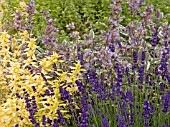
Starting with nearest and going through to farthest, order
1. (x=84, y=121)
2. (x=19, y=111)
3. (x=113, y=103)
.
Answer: (x=84, y=121), (x=19, y=111), (x=113, y=103)

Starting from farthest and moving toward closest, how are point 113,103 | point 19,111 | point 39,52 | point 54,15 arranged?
point 54,15 → point 39,52 → point 113,103 → point 19,111

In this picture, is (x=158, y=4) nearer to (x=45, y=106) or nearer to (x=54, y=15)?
(x=54, y=15)

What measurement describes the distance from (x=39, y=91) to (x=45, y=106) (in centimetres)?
20

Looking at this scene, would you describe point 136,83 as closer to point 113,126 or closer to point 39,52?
point 113,126

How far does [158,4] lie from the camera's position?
521 cm

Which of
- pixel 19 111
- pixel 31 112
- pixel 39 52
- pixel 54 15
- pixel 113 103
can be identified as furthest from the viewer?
pixel 54 15

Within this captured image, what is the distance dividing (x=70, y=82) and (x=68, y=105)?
18 centimetres

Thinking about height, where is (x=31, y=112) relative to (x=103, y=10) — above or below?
below

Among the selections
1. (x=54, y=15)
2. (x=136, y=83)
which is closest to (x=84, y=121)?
(x=136, y=83)

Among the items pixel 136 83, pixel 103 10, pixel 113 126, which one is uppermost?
pixel 103 10

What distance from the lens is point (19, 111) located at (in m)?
3.12

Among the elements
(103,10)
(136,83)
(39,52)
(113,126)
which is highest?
(103,10)

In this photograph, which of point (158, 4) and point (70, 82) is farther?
point (158, 4)

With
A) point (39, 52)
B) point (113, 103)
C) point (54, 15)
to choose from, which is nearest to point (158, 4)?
point (54, 15)
